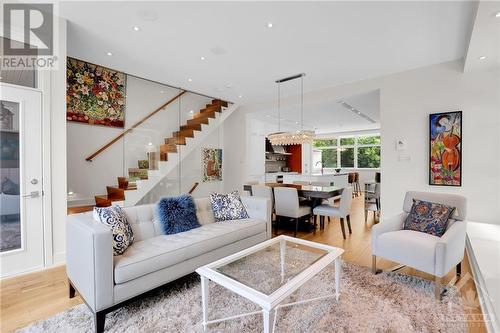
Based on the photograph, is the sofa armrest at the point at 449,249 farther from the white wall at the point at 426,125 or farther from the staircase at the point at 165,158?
the staircase at the point at 165,158

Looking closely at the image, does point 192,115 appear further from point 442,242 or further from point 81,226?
point 442,242

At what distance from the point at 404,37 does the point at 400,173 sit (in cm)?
220

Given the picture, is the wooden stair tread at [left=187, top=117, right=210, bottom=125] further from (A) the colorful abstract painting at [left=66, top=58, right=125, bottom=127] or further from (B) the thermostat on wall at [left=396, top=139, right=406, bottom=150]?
(B) the thermostat on wall at [left=396, top=139, right=406, bottom=150]

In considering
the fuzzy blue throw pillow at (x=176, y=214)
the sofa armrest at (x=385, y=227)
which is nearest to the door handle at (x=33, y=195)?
the fuzzy blue throw pillow at (x=176, y=214)

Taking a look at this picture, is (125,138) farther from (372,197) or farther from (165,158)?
(372,197)

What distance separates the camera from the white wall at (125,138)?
13.9 feet

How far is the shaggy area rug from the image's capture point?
174 cm

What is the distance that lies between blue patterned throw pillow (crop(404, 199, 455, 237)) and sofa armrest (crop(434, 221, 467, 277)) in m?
0.11

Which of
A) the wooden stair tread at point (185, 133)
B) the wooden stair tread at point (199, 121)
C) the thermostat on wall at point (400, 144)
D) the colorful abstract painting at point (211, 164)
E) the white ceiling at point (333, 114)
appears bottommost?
the colorful abstract painting at point (211, 164)

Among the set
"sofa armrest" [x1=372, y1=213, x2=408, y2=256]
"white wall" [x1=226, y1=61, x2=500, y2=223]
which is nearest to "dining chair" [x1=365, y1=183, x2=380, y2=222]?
"white wall" [x1=226, y1=61, x2=500, y2=223]

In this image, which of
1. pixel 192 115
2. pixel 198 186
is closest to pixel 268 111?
pixel 192 115

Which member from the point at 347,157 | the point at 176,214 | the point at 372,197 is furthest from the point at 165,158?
the point at 347,157

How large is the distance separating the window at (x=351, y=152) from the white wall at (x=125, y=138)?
7.01 meters

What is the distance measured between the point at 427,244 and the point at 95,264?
2.80 m
